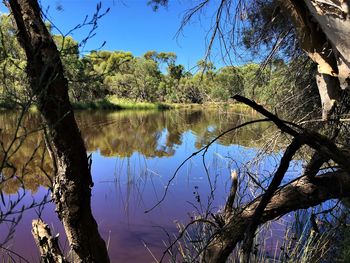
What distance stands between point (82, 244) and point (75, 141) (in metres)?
0.60

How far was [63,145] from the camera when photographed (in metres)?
2.04

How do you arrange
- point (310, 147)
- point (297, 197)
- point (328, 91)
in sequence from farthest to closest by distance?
point (328, 91) < point (310, 147) < point (297, 197)

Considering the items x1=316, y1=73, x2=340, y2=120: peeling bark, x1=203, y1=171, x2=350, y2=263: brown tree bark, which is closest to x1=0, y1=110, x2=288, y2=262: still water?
x1=316, y1=73, x2=340, y2=120: peeling bark

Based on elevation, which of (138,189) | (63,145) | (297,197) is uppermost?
(63,145)

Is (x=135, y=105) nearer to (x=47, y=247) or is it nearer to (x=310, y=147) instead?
(x=47, y=247)

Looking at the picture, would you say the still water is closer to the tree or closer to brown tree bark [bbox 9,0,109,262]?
brown tree bark [bbox 9,0,109,262]

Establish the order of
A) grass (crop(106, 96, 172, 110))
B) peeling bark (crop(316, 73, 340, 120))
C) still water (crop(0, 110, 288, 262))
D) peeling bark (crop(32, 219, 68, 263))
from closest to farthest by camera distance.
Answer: peeling bark (crop(32, 219, 68, 263)) < peeling bark (crop(316, 73, 340, 120)) < still water (crop(0, 110, 288, 262)) < grass (crop(106, 96, 172, 110))

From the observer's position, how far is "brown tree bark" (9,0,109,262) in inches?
75.0

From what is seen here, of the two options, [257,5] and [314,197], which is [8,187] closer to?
[257,5]

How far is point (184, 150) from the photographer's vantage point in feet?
39.1

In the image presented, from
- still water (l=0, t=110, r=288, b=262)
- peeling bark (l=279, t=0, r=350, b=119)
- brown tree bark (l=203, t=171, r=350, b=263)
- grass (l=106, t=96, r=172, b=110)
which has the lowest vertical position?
still water (l=0, t=110, r=288, b=262)

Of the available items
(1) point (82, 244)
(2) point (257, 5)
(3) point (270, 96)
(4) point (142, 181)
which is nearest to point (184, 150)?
(4) point (142, 181)

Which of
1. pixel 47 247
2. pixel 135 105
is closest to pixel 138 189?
pixel 47 247

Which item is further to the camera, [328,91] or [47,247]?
[328,91]
